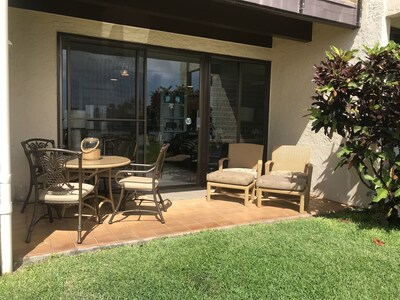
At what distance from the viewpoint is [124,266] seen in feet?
9.75

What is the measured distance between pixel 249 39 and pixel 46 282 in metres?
5.42

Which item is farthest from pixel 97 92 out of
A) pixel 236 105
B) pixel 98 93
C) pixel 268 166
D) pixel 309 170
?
pixel 309 170

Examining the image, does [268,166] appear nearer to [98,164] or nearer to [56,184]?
[98,164]

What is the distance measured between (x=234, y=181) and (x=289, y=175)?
939 mm

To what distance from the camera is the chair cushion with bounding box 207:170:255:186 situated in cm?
514

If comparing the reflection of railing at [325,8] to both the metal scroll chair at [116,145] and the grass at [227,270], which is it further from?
the grass at [227,270]

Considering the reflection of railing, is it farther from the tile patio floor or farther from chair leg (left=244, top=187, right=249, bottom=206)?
the tile patio floor

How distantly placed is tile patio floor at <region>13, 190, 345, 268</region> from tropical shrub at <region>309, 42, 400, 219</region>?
1.17 m

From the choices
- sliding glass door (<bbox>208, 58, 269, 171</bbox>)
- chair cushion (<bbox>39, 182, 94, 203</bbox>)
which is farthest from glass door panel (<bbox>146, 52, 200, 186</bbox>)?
chair cushion (<bbox>39, 182, 94, 203</bbox>)

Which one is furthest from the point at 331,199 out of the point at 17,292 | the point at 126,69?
the point at 17,292

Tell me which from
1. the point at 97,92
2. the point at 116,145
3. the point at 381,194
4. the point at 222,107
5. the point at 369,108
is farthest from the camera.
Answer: the point at 222,107

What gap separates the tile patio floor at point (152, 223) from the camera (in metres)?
3.39

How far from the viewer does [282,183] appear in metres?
4.95

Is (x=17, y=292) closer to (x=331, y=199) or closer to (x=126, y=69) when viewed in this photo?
(x=126, y=69)
